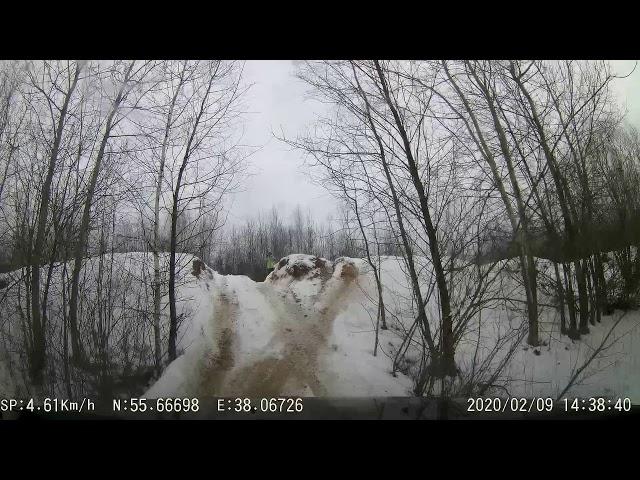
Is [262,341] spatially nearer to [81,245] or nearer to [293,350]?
[293,350]

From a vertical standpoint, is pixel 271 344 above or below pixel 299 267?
below

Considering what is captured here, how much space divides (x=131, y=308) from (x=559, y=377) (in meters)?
3.49

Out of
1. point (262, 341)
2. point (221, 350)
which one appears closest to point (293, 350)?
point (262, 341)

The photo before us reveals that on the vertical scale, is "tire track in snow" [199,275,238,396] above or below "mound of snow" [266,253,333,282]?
below

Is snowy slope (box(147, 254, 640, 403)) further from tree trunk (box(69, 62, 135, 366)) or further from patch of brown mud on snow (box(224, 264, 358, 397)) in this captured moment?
tree trunk (box(69, 62, 135, 366))

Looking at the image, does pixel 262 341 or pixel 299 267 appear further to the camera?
pixel 299 267

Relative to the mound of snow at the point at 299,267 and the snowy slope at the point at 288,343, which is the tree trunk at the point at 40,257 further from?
the mound of snow at the point at 299,267

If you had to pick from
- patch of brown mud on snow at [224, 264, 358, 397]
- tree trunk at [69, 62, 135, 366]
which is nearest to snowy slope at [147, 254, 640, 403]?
patch of brown mud on snow at [224, 264, 358, 397]

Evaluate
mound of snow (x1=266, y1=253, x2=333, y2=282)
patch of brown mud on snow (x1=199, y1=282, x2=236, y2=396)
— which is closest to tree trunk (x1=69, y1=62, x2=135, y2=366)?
patch of brown mud on snow (x1=199, y1=282, x2=236, y2=396)

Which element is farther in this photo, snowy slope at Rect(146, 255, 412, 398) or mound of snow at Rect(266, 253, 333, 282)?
mound of snow at Rect(266, 253, 333, 282)
